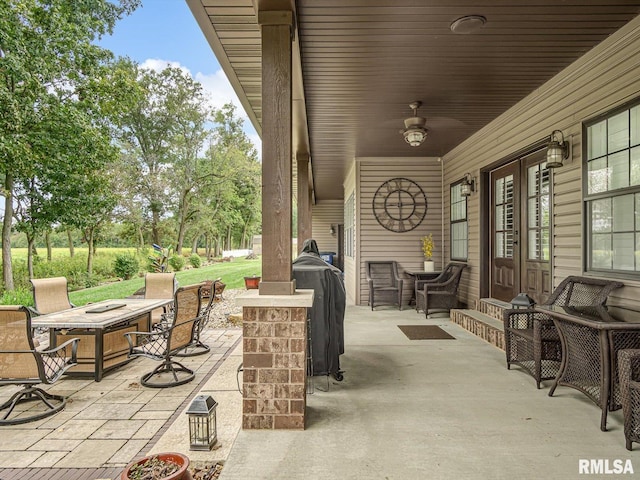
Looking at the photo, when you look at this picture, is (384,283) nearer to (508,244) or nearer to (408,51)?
(508,244)

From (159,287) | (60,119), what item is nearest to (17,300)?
(159,287)

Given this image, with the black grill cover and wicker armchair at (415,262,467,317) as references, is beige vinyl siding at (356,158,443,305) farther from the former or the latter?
the black grill cover

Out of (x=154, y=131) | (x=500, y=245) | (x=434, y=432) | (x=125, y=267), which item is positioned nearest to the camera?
(x=434, y=432)

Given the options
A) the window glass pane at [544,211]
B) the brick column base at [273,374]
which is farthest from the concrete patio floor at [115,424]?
the window glass pane at [544,211]

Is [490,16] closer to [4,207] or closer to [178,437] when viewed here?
[178,437]

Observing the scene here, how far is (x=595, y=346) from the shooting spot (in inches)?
107

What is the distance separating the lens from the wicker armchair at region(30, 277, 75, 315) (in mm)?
4535

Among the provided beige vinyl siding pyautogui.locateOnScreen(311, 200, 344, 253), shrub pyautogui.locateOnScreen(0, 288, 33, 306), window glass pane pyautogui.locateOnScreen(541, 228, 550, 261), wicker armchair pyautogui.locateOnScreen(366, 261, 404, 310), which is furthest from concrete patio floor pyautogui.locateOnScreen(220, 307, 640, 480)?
beige vinyl siding pyautogui.locateOnScreen(311, 200, 344, 253)

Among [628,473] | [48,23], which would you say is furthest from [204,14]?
[48,23]

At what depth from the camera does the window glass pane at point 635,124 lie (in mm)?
3104

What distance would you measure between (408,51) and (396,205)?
4434 mm

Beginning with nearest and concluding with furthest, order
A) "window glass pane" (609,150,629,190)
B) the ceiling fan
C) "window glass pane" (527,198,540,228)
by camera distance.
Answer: "window glass pane" (609,150,629,190) → "window glass pane" (527,198,540,228) → the ceiling fan

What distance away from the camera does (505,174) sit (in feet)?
18.5

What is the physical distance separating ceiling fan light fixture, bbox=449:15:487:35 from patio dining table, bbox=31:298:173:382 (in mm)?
3861
